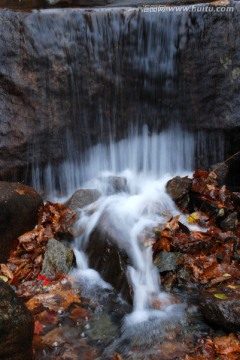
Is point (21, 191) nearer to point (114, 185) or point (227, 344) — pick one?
point (114, 185)

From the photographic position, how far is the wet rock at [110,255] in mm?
4400

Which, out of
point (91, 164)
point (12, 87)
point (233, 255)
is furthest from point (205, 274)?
point (12, 87)

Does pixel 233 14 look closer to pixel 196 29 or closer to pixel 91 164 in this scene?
pixel 196 29

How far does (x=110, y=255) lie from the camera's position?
462 cm

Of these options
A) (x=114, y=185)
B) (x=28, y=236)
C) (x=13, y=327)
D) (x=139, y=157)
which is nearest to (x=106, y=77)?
(x=139, y=157)

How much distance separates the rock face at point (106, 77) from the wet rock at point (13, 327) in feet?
10.8

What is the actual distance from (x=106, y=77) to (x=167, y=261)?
10.7ft

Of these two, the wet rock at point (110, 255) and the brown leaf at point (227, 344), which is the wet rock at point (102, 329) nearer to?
the wet rock at point (110, 255)

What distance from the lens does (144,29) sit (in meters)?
6.16

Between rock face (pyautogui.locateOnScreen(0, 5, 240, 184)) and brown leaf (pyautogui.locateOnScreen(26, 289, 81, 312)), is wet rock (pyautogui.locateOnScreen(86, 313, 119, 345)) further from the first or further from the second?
rock face (pyautogui.locateOnScreen(0, 5, 240, 184))

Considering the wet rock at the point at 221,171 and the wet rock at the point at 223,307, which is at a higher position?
the wet rock at the point at 221,171

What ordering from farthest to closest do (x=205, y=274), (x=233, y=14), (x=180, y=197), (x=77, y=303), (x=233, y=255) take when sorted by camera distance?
(x=233, y=14) → (x=180, y=197) → (x=233, y=255) → (x=205, y=274) → (x=77, y=303)

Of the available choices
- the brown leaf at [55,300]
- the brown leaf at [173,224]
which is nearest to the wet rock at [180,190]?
the brown leaf at [173,224]

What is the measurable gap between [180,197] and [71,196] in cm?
168
